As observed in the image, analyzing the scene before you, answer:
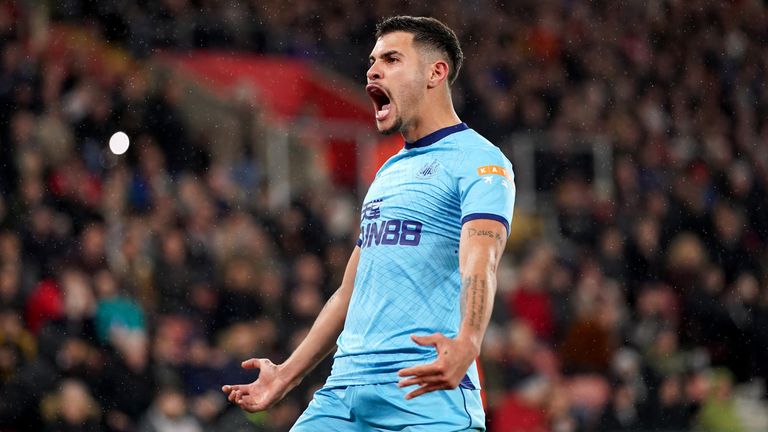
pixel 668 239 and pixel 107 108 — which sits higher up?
pixel 107 108

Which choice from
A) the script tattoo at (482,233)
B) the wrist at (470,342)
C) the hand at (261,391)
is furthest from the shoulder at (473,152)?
the hand at (261,391)

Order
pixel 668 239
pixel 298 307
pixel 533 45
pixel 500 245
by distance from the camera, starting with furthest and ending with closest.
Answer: pixel 533 45
pixel 668 239
pixel 298 307
pixel 500 245

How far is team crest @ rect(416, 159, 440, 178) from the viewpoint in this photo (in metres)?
4.54

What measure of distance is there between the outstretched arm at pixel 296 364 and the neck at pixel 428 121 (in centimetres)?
53

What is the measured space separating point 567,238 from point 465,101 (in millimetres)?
2368

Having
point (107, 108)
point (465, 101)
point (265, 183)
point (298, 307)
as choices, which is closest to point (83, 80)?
point (107, 108)

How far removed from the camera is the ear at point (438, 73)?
4770mm

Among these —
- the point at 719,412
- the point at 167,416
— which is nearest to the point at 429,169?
the point at 167,416

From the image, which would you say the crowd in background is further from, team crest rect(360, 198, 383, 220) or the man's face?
the man's face

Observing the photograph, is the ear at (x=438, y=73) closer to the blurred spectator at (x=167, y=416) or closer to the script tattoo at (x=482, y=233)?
the script tattoo at (x=482, y=233)

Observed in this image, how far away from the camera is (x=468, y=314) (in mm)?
3951

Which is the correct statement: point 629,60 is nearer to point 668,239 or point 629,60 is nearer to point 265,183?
point 668,239

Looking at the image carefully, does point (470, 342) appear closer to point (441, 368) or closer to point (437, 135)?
point (441, 368)

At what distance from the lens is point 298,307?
11.4m
